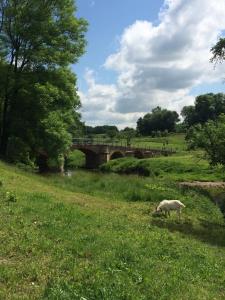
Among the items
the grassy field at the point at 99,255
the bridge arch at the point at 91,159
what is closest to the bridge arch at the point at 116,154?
the bridge arch at the point at 91,159

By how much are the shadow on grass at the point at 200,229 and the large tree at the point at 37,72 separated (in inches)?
680

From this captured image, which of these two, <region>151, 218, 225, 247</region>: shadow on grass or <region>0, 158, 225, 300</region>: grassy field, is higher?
<region>0, 158, 225, 300</region>: grassy field

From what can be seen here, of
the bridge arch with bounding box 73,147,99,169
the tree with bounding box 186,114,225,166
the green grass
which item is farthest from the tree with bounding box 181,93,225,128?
the tree with bounding box 186,114,225,166

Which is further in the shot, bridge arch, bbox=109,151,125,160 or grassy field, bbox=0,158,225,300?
bridge arch, bbox=109,151,125,160

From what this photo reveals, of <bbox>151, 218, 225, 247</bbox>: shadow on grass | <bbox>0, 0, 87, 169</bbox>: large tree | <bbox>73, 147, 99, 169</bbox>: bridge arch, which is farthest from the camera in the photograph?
<bbox>73, 147, 99, 169</bbox>: bridge arch

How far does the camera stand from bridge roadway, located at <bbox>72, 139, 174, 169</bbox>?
9094 centimetres

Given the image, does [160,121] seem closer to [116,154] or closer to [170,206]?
[116,154]

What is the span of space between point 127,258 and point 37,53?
91.9 feet

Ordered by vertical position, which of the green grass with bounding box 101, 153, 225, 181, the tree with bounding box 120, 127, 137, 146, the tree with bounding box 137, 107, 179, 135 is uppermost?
the tree with bounding box 137, 107, 179, 135

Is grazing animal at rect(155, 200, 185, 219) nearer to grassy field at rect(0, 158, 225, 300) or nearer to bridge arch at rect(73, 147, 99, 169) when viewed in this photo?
grassy field at rect(0, 158, 225, 300)

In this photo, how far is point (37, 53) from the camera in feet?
120

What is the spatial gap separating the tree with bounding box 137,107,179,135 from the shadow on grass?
493 feet

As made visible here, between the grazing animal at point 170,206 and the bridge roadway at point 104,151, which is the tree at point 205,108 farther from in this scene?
the grazing animal at point 170,206

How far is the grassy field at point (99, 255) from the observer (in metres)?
8.62
